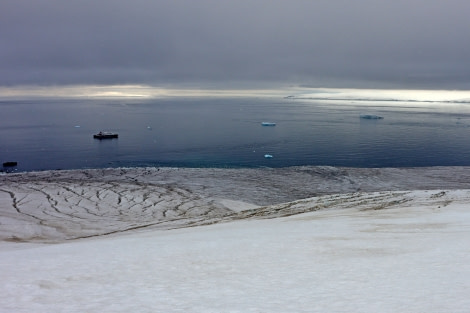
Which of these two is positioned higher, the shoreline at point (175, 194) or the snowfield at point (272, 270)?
the snowfield at point (272, 270)

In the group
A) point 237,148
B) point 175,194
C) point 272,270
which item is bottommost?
point 175,194

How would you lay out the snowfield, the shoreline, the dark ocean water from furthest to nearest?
the dark ocean water, the shoreline, the snowfield

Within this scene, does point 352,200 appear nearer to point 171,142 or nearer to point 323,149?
point 323,149

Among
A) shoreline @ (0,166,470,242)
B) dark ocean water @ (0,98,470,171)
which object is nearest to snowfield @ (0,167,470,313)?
shoreline @ (0,166,470,242)

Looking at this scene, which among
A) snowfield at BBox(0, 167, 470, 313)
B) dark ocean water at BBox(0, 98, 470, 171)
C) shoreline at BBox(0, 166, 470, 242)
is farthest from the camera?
dark ocean water at BBox(0, 98, 470, 171)

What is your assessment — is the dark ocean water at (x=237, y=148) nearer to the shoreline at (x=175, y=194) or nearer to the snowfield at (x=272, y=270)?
the shoreline at (x=175, y=194)

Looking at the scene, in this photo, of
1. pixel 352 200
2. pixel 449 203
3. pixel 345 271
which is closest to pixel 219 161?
pixel 352 200

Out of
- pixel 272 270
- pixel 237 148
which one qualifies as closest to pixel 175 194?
pixel 272 270

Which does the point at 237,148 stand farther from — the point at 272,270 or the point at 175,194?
the point at 272,270

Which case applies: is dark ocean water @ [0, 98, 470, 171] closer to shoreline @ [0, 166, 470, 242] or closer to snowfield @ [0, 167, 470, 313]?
shoreline @ [0, 166, 470, 242]

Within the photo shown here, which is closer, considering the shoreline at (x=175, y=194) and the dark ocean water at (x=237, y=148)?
the shoreline at (x=175, y=194)

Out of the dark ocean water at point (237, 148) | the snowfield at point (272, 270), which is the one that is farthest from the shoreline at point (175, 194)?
the dark ocean water at point (237, 148)

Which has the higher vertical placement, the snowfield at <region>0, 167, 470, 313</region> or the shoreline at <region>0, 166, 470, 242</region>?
the snowfield at <region>0, 167, 470, 313</region>

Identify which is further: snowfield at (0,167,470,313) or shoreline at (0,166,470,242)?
shoreline at (0,166,470,242)
